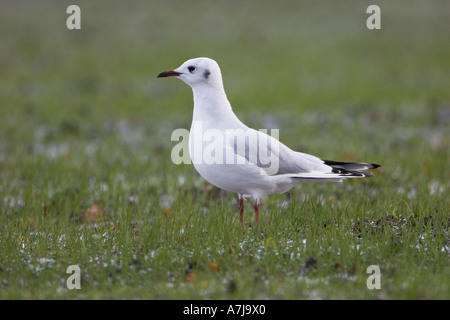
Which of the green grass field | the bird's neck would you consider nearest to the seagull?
the bird's neck

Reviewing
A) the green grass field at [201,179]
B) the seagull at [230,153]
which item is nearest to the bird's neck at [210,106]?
the seagull at [230,153]

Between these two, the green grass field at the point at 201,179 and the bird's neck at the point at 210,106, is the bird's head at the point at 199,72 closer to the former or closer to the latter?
the bird's neck at the point at 210,106

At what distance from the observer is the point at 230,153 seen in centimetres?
583

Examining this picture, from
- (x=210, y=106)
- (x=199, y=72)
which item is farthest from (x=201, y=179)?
(x=199, y=72)

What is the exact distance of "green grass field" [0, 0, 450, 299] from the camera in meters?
5.10

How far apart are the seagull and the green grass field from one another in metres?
0.41

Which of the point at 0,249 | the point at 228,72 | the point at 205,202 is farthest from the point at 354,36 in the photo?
the point at 0,249

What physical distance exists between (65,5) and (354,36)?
18828 millimetres

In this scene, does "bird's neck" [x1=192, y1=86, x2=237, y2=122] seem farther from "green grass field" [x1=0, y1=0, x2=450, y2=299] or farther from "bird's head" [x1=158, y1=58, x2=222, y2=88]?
"green grass field" [x1=0, y1=0, x2=450, y2=299]

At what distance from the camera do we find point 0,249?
222 inches

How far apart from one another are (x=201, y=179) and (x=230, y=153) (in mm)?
3395

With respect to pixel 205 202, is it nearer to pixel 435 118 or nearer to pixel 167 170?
pixel 167 170

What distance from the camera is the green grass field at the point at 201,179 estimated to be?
5.10 metres

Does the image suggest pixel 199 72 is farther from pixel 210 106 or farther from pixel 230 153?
A: pixel 230 153
